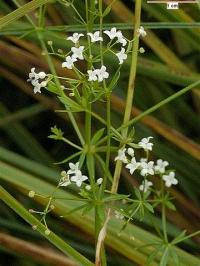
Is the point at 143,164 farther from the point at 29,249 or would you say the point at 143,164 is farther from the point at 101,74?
the point at 29,249

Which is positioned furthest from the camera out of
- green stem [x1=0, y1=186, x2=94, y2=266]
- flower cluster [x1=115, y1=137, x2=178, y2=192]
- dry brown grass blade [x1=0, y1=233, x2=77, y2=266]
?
dry brown grass blade [x1=0, y1=233, x2=77, y2=266]

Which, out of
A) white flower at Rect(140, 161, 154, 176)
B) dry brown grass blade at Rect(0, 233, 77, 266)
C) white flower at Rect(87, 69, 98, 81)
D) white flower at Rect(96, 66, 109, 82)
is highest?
white flower at Rect(96, 66, 109, 82)

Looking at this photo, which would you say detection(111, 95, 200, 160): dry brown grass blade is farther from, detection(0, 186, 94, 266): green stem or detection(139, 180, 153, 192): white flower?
detection(0, 186, 94, 266): green stem

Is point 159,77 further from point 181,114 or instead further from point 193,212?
point 193,212

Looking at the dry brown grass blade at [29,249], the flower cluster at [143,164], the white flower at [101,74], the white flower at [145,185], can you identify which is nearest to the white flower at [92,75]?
the white flower at [101,74]

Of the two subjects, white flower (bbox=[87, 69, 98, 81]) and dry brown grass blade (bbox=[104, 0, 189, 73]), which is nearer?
white flower (bbox=[87, 69, 98, 81])

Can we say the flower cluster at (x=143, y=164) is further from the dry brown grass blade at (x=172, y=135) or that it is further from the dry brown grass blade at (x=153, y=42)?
the dry brown grass blade at (x=153, y=42)

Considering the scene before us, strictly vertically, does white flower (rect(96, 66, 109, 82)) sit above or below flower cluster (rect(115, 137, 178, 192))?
above

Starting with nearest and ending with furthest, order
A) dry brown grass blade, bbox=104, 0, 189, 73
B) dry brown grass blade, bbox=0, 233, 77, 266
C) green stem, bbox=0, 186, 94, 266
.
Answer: green stem, bbox=0, 186, 94, 266, dry brown grass blade, bbox=0, 233, 77, 266, dry brown grass blade, bbox=104, 0, 189, 73

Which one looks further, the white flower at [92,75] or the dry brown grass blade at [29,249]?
the dry brown grass blade at [29,249]

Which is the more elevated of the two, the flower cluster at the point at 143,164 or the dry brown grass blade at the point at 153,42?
the dry brown grass blade at the point at 153,42

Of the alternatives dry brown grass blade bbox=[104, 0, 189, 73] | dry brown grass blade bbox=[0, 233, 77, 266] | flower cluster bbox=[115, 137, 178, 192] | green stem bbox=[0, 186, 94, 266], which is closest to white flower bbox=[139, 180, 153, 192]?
flower cluster bbox=[115, 137, 178, 192]
